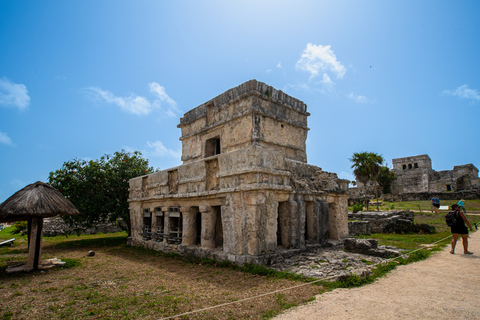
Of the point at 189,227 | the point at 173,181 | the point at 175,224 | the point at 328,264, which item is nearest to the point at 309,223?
the point at 328,264

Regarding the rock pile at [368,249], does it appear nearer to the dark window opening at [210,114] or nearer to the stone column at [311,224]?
the stone column at [311,224]

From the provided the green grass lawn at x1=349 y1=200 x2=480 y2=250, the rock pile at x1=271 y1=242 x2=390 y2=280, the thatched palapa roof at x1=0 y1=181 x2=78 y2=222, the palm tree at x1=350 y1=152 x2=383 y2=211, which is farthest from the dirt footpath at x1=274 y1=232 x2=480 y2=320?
the palm tree at x1=350 y1=152 x2=383 y2=211

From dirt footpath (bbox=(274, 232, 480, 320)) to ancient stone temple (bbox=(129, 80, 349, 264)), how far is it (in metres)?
2.44

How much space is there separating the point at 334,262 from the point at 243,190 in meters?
2.84

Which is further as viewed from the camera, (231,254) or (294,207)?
(294,207)

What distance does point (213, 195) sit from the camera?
26.7ft

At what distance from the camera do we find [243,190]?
6.95m

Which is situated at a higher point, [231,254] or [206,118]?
[206,118]

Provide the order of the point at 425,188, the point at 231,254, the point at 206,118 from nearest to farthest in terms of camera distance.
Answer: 1. the point at 231,254
2. the point at 206,118
3. the point at 425,188

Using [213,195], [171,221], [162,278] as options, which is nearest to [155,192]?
[171,221]

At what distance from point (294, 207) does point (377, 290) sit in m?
3.34

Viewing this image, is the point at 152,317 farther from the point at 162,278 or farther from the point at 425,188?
the point at 425,188

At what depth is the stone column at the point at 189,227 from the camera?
9183 millimetres

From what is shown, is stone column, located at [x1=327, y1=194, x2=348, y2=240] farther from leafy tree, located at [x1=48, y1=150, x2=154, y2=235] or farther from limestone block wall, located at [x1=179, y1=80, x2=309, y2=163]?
leafy tree, located at [x1=48, y1=150, x2=154, y2=235]
